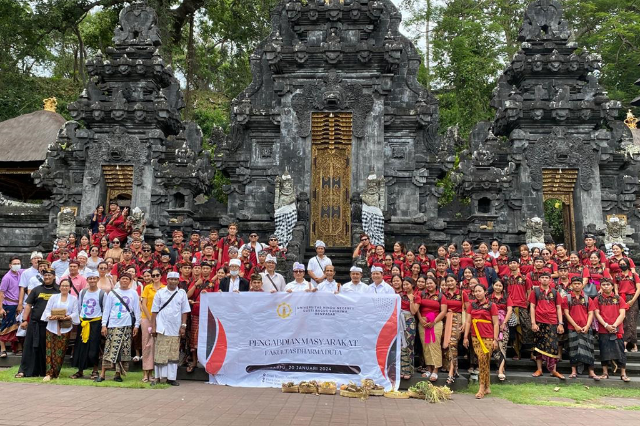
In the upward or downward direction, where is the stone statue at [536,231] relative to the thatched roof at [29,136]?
downward

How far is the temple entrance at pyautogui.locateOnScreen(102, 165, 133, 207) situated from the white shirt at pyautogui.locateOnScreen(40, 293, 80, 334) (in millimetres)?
8044

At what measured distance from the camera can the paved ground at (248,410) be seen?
215 inches

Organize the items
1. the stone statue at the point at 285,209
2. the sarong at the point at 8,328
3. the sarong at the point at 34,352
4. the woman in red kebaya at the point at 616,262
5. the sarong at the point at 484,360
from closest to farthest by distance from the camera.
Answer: the sarong at the point at 484,360 → the sarong at the point at 34,352 → the sarong at the point at 8,328 → the woman in red kebaya at the point at 616,262 → the stone statue at the point at 285,209

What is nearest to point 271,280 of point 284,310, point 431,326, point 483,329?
point 284,310

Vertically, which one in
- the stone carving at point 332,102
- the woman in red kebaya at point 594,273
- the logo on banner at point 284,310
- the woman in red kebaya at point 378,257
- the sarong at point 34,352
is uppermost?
the stone carving at point 332,102

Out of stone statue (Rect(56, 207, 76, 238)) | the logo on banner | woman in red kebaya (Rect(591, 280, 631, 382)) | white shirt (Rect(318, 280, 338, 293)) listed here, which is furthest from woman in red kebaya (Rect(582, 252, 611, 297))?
stone statue (Rect(56, 207, 76, 238))

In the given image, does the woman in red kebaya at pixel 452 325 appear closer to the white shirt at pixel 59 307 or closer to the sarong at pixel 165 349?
the sarong at pixel 165 349

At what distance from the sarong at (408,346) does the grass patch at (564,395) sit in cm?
91

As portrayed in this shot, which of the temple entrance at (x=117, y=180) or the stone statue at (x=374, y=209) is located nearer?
the stone statue at (x=374, y=209)

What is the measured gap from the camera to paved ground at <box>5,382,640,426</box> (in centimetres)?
547

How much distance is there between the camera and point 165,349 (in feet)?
23.8

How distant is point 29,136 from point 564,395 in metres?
22.8

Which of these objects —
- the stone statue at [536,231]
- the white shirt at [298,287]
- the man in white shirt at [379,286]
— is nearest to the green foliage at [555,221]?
the stone statue at [536,231]

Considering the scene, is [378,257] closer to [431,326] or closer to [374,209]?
[431,326]
